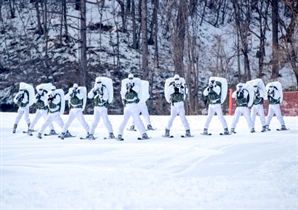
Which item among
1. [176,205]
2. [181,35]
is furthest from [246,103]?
[181,35]

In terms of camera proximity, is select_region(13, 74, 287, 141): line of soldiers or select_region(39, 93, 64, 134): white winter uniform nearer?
select_region(13, 74, 287, 141): line of soldiers

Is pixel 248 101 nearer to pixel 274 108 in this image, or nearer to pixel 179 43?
pixel 274 108

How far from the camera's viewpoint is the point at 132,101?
48.1ft

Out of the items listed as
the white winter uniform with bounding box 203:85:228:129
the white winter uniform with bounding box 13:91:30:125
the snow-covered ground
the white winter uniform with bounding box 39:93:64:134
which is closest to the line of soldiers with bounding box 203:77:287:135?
the white winter uniform with bounding box 203:85:228:129

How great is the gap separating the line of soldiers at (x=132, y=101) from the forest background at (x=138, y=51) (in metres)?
16.9

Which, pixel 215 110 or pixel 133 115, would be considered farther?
pixel 215 110

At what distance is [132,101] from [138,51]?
3017 centimetres

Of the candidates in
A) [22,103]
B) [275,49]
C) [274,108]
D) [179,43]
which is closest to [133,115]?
[274,108]

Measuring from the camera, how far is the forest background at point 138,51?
120ft

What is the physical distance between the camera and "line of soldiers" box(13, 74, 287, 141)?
14.8 meters

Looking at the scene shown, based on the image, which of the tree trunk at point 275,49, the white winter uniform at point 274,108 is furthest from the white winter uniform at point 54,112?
the tree trunk at point 275,49

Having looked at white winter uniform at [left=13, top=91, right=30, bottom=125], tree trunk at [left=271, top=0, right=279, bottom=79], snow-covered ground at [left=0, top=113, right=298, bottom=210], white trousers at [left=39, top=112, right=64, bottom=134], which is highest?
tree trunk at [left=271, top=0, right=279, bottom=79]

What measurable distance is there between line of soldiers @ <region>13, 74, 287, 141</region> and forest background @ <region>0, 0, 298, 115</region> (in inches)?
666

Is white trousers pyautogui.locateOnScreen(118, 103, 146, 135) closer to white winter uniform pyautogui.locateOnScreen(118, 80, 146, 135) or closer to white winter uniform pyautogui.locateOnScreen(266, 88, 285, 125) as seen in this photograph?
white winter uniform pyautogui.locateOnScreen(118, 80, 146, 135)
